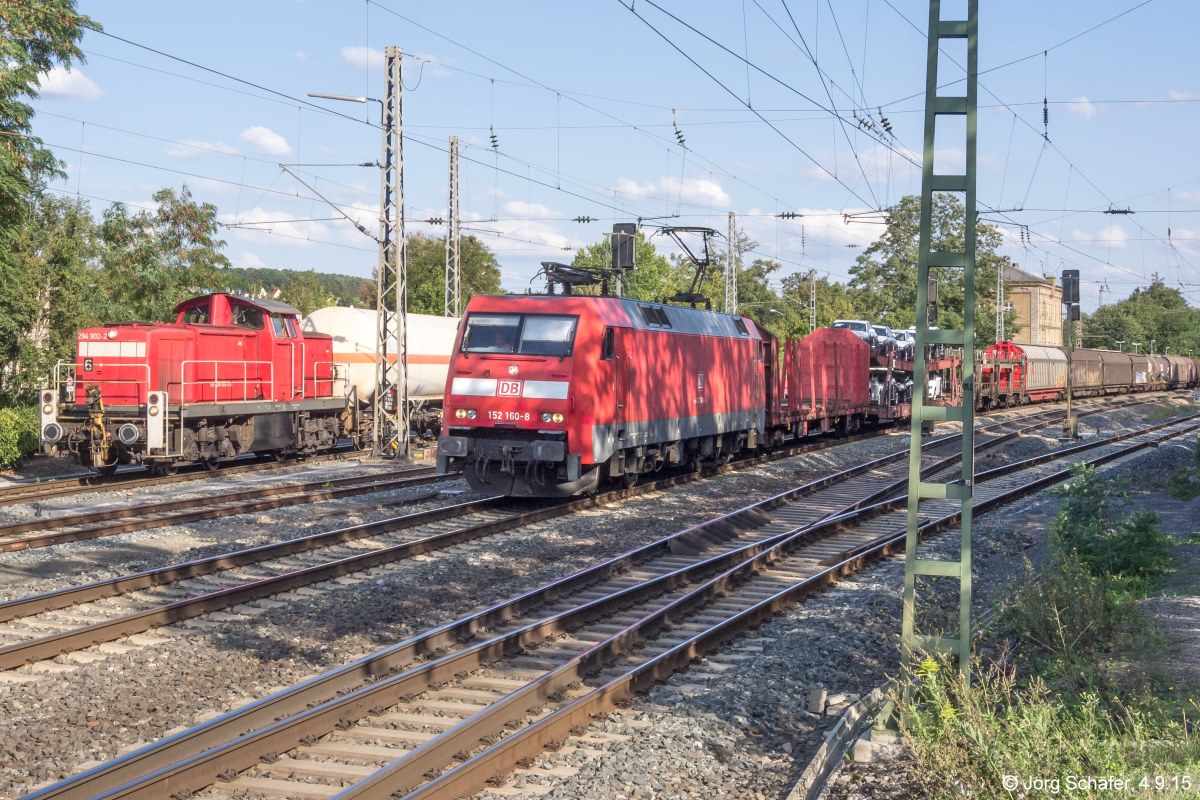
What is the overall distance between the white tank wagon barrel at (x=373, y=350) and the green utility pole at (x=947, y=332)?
21.3 metres

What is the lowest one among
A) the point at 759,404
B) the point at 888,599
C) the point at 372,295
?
the point at 888,599

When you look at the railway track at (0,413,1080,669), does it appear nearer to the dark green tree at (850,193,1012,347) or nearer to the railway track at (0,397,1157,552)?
the railway track at (0,397,1157,552)

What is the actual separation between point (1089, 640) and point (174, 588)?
8668mm

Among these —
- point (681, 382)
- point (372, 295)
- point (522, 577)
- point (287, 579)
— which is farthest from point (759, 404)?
point (372, 295)

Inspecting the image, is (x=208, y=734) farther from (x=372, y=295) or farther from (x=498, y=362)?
(x=372, y=295)

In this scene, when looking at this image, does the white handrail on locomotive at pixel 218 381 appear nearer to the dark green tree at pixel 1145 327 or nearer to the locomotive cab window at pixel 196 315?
the locomotive cab window at pixel 196 315

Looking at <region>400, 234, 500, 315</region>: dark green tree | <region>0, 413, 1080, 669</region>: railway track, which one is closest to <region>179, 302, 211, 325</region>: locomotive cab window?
<region>0, 413, 1080, 669</region>: railway track

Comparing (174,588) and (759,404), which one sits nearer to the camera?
(174,588)

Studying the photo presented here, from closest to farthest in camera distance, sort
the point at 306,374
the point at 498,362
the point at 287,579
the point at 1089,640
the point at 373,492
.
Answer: the point at 1089,640
the point at 287,579
the point at 498,362
the point at 373,492
the point at 306,374

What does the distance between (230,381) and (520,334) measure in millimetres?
7892

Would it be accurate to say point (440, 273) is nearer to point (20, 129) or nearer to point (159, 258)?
point (159, 258)

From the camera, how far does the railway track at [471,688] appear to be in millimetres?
6262

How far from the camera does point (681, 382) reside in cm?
2041

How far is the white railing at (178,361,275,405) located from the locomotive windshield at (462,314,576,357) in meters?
6.35
